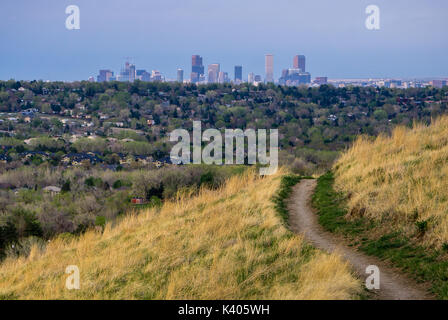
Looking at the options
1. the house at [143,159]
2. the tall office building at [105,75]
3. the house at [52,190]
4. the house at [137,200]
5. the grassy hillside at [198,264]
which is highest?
the tall office building at [105,75]

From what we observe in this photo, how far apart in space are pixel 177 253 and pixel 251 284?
6.78 ft

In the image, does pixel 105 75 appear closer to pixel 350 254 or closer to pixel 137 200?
pixel 137 200

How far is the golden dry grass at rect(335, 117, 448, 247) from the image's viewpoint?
8609 mm

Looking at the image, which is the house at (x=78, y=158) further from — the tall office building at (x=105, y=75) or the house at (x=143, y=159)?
the tall office building at (x=105, y=75)

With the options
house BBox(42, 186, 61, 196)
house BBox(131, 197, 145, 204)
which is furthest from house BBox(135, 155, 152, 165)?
house BBox(131, 197, 145, 204)

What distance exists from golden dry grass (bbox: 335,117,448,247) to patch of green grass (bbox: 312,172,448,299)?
0.20 metres

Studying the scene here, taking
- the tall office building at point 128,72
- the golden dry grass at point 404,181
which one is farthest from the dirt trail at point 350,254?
the tall office building at point 128,72

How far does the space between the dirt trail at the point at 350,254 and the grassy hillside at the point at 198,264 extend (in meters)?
0.41

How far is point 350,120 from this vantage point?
8644 centimetres

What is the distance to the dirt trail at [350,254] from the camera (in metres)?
6.64

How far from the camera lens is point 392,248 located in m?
8.27

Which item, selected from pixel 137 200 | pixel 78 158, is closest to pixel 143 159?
pixel 78 158

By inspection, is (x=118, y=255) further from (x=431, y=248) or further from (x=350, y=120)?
(x=350, y=120)

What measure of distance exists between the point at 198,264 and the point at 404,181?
449 cm
